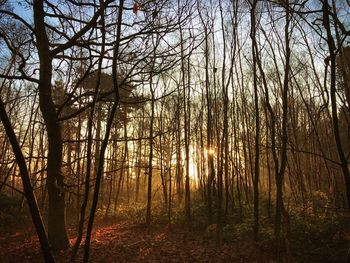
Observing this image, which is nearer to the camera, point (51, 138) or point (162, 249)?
point (51, 138)

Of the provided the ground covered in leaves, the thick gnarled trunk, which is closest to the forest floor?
the ground covered in leaves

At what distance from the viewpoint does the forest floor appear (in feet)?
23.1

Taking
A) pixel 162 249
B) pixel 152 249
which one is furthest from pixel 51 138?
pixel 162 249

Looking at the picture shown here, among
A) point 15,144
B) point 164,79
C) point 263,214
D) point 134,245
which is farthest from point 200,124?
point 15,144

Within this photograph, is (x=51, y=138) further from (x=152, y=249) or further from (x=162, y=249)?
(x=162, y=249)

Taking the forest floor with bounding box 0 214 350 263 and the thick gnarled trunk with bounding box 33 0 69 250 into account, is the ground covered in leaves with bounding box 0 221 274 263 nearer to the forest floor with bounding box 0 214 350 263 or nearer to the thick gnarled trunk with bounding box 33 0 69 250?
the forest floor with bounding box 0 214 350 263

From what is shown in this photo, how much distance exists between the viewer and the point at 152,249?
8195 mm

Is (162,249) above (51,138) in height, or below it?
below

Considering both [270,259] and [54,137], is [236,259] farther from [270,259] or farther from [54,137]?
[54,137]

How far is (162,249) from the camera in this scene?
8.20 meters

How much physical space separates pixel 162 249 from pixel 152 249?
11.0 inches

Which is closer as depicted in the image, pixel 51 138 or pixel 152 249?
pixel 51 138

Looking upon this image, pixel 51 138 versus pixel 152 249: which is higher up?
pixel 51 138

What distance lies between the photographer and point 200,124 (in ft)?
56.5
